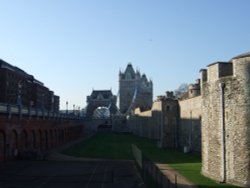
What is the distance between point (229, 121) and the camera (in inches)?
1032

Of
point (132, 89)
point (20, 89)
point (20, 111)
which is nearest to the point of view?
point (20, 111)

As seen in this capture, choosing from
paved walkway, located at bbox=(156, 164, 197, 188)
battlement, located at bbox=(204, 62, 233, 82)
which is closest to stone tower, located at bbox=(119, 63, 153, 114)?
paved walkway, located at bbox=(156, 164, 197, 188)

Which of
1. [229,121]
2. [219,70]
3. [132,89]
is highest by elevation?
[132,89]

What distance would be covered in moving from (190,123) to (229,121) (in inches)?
1120

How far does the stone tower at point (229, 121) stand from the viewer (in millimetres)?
25141

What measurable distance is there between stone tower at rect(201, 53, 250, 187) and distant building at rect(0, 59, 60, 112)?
46.8 m

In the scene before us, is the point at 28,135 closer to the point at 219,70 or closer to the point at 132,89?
the point at 219,70

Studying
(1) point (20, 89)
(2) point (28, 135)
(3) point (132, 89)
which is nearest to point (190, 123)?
(2) point (28, 135)

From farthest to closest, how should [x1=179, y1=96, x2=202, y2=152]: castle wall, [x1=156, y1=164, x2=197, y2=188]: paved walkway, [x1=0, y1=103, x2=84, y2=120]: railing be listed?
[x1=179, y1=96, x2=202, y2=152]: castle wall → [x1=0, y1=103, x2=84, y2=120]: railing → [x1=156, y1=164, x2=197, y2=188]: paved walkway

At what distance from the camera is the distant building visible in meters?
86.0

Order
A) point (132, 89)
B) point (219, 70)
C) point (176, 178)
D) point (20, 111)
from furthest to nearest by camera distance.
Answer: point (132, 89) → point (20, 111) → point (219, 70) → point (176, 178)

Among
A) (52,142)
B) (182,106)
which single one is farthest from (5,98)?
(182,106)

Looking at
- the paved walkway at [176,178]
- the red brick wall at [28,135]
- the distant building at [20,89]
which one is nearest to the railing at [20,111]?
the red brick wall at [28,135]

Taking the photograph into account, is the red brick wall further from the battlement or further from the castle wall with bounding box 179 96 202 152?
the battlement
